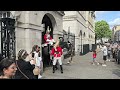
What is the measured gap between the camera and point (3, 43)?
7457mm

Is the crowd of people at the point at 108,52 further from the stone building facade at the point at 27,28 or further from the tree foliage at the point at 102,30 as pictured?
the tree foliage at the point at 102,30

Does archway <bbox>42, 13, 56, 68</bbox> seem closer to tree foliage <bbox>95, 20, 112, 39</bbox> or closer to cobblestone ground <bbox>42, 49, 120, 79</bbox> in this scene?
cobblestone ground <bbox>42, 49, 120, 79</bbox>

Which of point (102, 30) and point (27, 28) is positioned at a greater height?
point (102, 30)

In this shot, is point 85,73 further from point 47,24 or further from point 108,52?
point 108,52

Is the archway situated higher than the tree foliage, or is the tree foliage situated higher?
the tree foliage

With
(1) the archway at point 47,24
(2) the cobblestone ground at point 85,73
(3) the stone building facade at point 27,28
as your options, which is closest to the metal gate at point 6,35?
(3) the stone building facade at point 27,28

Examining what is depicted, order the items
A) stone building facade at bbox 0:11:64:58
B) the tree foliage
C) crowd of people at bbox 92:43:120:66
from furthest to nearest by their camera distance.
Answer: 1. the tree foliage
2. crowd of people at bbox 92:43:120:66
3. stone building facade at bbox 0:11:64:58

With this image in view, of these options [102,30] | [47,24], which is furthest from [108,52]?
[102,30]

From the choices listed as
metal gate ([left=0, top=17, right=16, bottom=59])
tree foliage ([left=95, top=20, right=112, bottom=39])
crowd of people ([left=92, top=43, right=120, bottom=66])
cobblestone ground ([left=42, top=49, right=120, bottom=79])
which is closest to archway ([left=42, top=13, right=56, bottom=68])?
cobblestone ground ([left=42, top=49, right=120, bottom=79])
